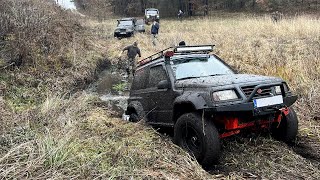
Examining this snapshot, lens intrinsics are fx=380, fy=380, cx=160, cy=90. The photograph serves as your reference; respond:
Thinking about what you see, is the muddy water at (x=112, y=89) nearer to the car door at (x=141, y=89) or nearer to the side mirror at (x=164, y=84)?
the car door at (x=141, y=89)

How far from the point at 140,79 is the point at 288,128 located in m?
3.11

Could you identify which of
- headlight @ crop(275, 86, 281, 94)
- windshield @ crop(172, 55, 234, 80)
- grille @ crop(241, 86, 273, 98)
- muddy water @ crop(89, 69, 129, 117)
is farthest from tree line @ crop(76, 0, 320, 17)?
grille @ crop(241, 86, 273, 98)

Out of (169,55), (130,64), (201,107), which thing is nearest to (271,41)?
(130,64)

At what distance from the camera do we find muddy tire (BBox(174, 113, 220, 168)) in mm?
5035

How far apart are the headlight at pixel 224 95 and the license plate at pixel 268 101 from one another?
0.96 feet

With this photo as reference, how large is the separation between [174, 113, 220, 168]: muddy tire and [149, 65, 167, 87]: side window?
1.28m

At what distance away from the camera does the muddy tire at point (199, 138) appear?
5035mm

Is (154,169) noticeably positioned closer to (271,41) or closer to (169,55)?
(169,55)

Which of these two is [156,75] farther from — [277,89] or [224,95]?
[277,89]

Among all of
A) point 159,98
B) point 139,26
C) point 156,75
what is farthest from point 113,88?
point 139,26

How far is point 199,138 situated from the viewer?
5.20 meters

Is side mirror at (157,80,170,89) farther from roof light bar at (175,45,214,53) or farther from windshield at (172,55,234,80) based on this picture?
roof light bar at (175,45,214,53)

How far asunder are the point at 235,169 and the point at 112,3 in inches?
2327

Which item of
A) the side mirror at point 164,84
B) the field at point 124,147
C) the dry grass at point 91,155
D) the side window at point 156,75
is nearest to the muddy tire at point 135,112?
the field at point 124,147
